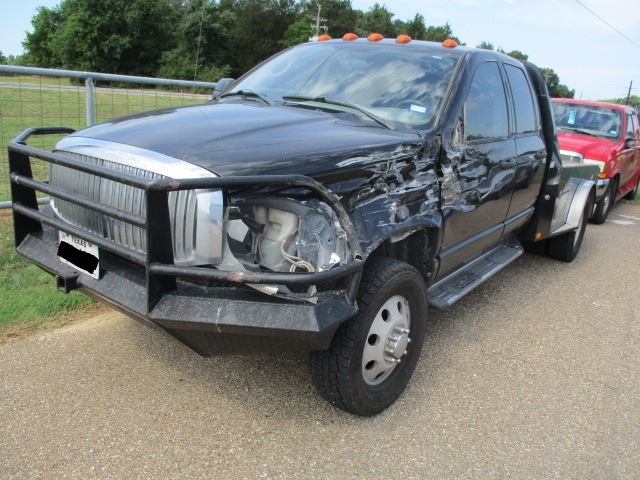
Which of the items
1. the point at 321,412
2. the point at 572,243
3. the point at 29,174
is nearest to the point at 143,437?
the point at 321,412

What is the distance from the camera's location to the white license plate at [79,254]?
2.65 meters

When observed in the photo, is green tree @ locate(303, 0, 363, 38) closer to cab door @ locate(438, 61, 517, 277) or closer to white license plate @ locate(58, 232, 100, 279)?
cab door @ locate(438, 61, 517, 277)

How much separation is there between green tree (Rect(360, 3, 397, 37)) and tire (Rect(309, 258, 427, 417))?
80.3m

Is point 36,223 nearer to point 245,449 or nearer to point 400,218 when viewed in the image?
point 245,449

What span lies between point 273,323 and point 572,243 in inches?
189

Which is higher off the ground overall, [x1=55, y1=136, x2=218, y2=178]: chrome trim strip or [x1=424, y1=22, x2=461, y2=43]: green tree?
[x1=424, y1=22, x2=461, y2=43]: green tree

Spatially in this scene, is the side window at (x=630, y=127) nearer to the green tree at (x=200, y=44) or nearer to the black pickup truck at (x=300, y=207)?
the black pickup truck at (x=300, y=207)

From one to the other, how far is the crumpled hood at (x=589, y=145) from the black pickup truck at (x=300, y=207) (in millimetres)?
5353

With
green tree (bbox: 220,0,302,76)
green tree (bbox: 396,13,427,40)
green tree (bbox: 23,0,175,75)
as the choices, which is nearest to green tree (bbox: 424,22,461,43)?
green tree (bbox: 396,13,427,40)

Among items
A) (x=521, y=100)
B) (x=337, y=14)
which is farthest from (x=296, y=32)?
(x=521, y=100)

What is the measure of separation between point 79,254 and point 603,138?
8.91 meters

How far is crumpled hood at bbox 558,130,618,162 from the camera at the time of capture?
336 inches

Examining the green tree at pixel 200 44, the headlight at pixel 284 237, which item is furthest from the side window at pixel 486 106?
the green tree at pixel 200 44

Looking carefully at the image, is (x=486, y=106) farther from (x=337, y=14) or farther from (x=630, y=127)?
(x=337, y=14)
